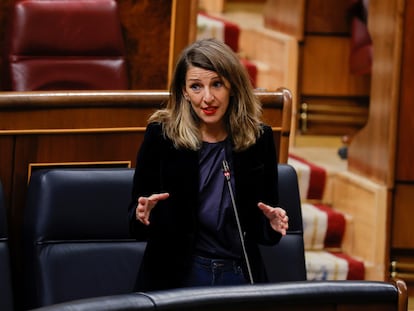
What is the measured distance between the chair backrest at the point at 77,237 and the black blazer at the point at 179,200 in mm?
198

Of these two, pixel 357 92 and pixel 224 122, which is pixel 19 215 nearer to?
pixel 224 122

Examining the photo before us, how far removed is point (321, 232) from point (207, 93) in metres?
1.12

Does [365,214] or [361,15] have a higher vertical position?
[361,15]

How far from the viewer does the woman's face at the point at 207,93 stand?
1.50 metres

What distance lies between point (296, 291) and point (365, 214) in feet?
4.45

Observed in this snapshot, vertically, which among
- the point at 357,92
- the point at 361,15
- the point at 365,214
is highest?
the point at 361,15

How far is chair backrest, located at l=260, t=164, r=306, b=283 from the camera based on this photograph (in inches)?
71.7

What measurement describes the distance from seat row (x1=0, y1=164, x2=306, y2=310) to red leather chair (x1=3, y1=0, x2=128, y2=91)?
0.67 meters

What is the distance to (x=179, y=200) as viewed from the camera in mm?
1502

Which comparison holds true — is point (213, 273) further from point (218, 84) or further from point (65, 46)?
point (65, 46)

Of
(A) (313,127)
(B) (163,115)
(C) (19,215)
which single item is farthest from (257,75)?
(B) (163,115)

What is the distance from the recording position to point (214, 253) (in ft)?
4.87

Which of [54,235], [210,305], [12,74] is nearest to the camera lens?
[210,305]

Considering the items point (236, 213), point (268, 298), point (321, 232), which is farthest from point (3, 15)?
point (268, 298)
